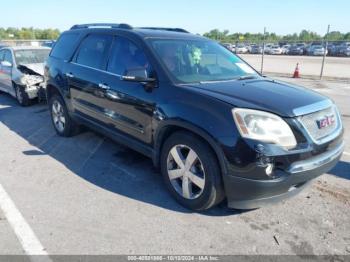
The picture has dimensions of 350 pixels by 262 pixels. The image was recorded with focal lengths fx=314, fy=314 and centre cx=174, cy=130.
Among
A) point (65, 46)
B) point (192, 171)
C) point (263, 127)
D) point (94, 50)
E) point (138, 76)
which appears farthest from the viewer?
point (65, 46)

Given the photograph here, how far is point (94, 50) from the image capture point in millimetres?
4711

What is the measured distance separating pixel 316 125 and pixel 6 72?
344 inches

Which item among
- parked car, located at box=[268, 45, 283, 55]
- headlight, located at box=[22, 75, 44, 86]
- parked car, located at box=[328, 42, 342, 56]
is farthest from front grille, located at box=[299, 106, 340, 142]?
parked car, located at box=[268, 45, 283, 55]

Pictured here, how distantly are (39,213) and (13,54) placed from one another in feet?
22.6

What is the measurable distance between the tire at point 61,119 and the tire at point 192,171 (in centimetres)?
269

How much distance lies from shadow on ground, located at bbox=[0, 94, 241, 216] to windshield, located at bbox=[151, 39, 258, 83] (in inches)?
55.3

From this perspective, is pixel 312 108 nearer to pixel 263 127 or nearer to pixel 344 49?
pixel 263 127

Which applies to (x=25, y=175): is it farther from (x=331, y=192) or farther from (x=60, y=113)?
(x=331, y=192)

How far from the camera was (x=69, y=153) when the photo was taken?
505 cm

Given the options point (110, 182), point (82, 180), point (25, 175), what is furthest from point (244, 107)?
point (25, 175)

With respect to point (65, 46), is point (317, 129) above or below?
below

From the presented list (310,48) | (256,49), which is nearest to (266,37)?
(256,49)

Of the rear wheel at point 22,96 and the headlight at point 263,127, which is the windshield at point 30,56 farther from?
the headlight at point 263,127

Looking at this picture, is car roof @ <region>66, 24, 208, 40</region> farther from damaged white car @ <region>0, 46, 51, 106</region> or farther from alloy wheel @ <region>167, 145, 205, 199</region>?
damaged white car @ <region>0, 46, 51, 106</region>
